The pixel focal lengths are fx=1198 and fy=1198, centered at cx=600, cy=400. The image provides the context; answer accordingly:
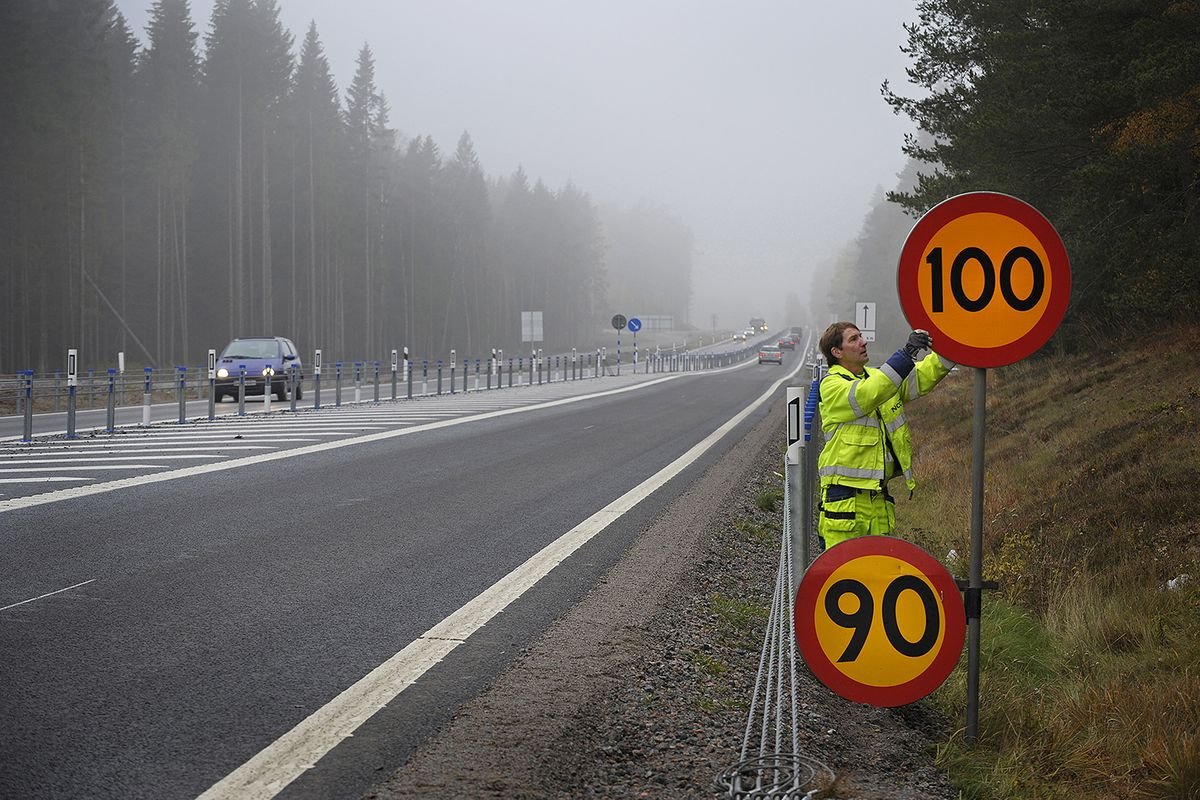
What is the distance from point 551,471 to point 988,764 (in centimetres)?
1046

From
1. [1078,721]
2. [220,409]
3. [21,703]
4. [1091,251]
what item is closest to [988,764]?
[1078,721]

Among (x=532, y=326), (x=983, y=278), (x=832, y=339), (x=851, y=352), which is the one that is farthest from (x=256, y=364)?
(x=532, y=326)

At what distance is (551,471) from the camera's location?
1513 centimetres

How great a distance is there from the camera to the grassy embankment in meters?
5.01

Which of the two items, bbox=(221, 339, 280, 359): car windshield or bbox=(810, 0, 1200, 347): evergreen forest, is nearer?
bbox=(810, 0, 1200, 347): evergreen forest

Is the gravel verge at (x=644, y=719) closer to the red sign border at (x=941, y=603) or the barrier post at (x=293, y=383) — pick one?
the red sign border at (x=941, y=603)

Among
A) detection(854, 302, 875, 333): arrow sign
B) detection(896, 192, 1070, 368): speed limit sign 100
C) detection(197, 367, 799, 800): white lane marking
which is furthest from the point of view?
detection(854, 302, 875, 333): arrow sign

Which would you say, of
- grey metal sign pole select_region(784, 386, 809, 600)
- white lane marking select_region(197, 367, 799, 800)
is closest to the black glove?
grey metal sign pole select_region(784, 386, 809, 600)

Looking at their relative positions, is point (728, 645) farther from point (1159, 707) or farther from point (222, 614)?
point (222, 614)

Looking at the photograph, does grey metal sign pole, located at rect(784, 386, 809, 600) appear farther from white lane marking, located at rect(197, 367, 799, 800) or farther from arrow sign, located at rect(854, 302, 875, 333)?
arrow sign, located at rect(854, 302, 875, 333)

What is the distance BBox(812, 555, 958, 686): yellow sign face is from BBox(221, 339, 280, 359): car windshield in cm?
2954

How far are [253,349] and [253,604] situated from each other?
27.2 meters

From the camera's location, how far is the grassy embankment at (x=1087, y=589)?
5.01 meters

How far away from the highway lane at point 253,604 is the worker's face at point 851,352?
7.46 ft
